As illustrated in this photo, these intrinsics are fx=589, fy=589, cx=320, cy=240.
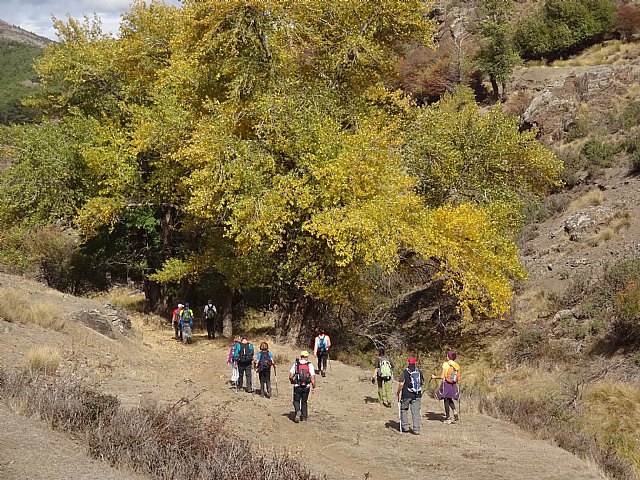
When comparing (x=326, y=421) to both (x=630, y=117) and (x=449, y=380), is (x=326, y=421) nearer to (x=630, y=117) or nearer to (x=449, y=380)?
(x=449, y=380)

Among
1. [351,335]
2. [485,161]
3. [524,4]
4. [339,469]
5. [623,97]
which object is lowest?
[339,469]

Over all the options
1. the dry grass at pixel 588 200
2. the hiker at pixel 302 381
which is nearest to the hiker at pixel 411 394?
the hiker at pixel 302 381

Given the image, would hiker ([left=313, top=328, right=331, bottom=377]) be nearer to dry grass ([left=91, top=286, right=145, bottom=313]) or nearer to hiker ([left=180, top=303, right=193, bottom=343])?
hiker ([left=180, top=303, right=193, bottom=343])

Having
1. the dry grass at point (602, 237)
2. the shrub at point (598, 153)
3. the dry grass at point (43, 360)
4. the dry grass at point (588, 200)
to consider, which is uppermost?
the shrub at point (598, 153)

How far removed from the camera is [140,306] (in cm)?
3112

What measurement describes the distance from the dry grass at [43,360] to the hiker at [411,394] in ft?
22.6

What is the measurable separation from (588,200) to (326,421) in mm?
17766

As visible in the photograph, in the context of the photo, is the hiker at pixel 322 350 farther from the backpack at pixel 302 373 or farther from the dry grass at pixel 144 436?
the dry grass at pixel 144 436

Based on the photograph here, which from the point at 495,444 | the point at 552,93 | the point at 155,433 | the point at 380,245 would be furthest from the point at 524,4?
the point at 155,433

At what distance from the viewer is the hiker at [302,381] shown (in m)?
11.6

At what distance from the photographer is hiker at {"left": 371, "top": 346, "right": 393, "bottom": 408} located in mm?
13273

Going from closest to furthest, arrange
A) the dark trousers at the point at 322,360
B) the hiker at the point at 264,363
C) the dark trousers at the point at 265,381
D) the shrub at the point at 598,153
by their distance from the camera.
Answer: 1. the hiker at the point at 264,363
2. the dark trousers at the point at 265,381
3. the dark trousers at the point at 322,360
4. the shrub at the point at 598,153

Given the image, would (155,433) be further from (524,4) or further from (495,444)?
(524,4)

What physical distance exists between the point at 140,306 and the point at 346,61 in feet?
60.3
